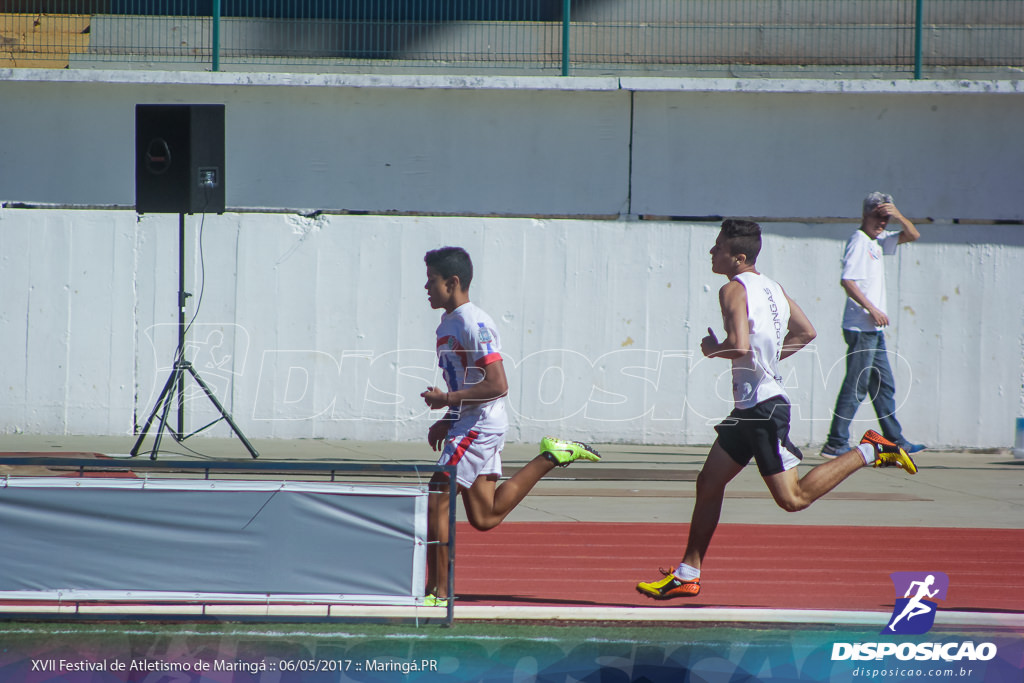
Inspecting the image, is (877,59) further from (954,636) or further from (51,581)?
(51,581)

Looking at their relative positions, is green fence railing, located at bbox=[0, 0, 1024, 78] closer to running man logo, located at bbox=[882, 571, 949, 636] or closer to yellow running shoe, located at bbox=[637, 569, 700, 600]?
running man logo, located at bbox=[882, 571, 949, 636]

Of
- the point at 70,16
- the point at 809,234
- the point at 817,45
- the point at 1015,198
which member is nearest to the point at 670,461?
the point at 809,234

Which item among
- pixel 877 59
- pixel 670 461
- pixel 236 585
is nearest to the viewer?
pixel 236 585

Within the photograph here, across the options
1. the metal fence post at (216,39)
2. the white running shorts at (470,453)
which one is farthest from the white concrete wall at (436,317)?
the white running shorts at (470,453)

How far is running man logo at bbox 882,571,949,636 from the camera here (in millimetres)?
5438

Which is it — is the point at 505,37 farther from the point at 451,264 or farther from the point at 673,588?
the point at 673,588

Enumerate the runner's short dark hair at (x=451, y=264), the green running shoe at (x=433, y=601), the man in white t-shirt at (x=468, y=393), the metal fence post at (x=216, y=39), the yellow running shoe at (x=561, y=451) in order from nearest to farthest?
the green running shoe at (x=433, y=601) < the man in white t-shirt at (x=468, y=393) < the runner's short dark hair at (x=451, y=264) < the yellow running shoe at (x=561, y=451) < the metal fence post at (x=216, y=39)

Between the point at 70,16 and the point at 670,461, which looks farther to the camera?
the point at 70,16

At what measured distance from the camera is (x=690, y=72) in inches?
529

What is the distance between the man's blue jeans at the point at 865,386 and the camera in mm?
10680

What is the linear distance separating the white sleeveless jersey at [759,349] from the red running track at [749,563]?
3.63ft

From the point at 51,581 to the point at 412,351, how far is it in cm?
717

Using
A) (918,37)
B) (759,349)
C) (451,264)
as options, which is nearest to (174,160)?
(451,264)

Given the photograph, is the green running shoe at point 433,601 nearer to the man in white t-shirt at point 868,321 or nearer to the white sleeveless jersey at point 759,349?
the white sleeveless jersey at point 759,349
